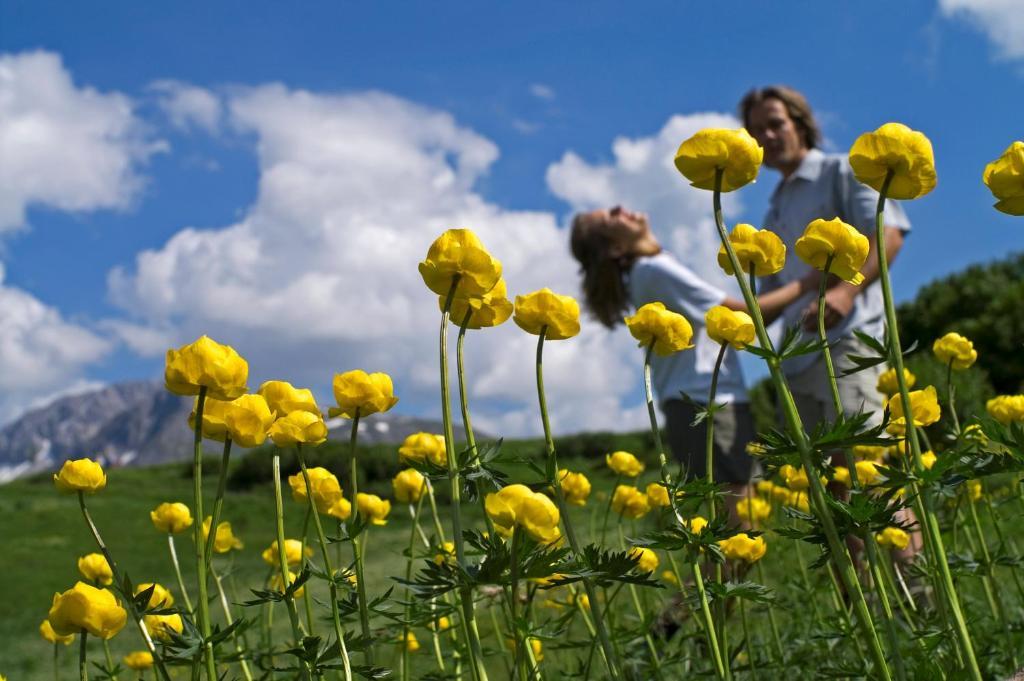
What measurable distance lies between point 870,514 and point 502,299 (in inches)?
25.1

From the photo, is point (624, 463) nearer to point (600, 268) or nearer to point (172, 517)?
point (172, 517)

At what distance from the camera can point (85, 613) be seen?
4.14ft

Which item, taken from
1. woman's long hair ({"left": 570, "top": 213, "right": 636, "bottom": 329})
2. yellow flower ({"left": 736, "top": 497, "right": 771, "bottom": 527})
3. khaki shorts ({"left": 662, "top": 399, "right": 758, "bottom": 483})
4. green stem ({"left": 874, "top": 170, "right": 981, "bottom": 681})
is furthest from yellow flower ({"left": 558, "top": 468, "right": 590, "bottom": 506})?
woman's long hair ({"left": 570, "top": 213, "right": 636, "bottom": 329})

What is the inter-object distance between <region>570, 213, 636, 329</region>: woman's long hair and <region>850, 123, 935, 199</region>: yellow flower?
8.11ft

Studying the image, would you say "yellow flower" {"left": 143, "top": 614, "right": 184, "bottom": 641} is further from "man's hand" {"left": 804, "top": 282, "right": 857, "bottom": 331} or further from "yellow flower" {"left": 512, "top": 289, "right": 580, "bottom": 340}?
"man's hand" {"left": 804, "top": 282, "right": 857, "bottom": 331}

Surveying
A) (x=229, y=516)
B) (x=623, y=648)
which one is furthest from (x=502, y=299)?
(x=229, y=516)

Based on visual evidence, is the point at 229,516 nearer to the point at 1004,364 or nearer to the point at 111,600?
the point at 111,600

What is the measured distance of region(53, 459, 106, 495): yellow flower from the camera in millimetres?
1337

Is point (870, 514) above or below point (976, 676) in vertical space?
above

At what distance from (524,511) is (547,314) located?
0.40 metres

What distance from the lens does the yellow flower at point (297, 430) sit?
1267 mm

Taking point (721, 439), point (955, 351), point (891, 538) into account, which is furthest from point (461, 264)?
point (721, 439)

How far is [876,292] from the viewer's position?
10.3ft

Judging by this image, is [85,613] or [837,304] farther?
[837,304]
